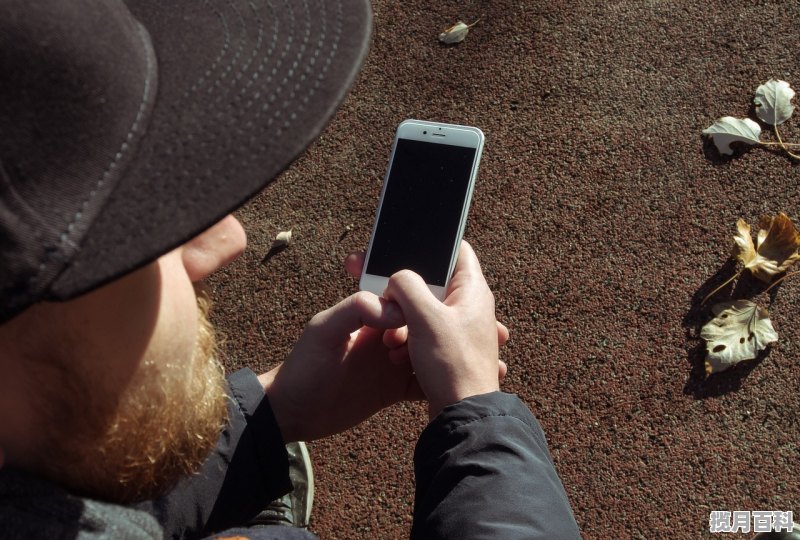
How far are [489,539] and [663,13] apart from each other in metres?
2.66

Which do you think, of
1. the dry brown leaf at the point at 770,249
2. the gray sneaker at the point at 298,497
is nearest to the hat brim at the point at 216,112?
the gray sneaker at the point at 298,497

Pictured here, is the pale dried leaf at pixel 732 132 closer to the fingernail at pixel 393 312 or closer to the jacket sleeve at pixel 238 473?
the fingernail at pixel 393 312

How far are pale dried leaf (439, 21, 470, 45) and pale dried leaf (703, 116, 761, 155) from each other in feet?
3.98

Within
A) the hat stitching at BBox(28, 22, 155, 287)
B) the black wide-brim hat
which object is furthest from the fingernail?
the hat stitching at BBox(28, 22, 155, 287)

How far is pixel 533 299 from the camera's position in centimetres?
275

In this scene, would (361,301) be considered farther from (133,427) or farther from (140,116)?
(140,116)

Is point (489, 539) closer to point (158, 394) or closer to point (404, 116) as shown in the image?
point (158, 394)

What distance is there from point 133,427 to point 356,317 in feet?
2.44

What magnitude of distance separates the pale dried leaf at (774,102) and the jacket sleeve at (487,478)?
77.1 inches

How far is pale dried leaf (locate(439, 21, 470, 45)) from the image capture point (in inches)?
127

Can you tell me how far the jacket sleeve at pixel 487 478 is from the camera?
154 centimetres

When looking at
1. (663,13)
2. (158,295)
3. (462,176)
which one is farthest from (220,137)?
(663,13)

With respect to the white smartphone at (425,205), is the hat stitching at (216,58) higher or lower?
higher

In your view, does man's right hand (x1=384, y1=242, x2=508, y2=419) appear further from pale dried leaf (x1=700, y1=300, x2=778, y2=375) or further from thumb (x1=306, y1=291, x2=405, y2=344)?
pale dried leaf (x1=700, y1=300, x2=778, y2=375)
